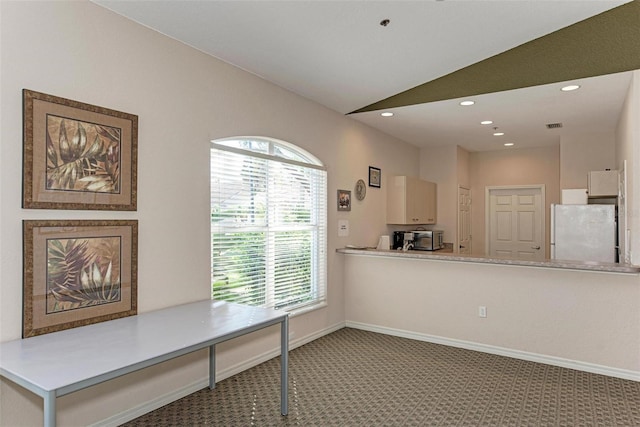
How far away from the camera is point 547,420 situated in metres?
2.79

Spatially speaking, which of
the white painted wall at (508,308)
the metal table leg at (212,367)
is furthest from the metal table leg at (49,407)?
the white painted wall at (508,308)

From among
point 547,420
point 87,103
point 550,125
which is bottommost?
point 547,420

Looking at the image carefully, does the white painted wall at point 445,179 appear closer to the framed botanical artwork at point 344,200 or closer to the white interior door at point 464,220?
the white interior door at point 464,220

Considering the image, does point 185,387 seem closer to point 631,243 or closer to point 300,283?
point 300,283

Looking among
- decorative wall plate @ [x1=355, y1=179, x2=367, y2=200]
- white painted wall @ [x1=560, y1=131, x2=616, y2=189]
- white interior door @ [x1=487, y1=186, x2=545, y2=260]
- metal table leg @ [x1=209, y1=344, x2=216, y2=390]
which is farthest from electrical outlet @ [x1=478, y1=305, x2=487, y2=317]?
white interior door @ [x1=487, y1=186, x2=545, y2=260]

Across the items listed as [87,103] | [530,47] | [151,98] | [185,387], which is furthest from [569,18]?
[185,387]

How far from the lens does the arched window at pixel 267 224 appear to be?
3502 mm

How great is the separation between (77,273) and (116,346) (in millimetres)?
635

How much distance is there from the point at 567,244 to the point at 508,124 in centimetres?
171

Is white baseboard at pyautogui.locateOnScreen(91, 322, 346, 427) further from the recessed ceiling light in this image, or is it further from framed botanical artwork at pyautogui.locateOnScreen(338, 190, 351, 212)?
the recessed ceiling light

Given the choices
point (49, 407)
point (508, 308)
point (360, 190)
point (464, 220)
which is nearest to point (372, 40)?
point (360, 190)

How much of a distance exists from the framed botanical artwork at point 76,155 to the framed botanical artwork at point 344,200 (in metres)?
2.65

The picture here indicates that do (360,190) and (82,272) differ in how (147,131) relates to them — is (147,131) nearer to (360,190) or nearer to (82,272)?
(82,272)

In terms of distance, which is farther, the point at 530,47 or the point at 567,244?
the point at 567,244
